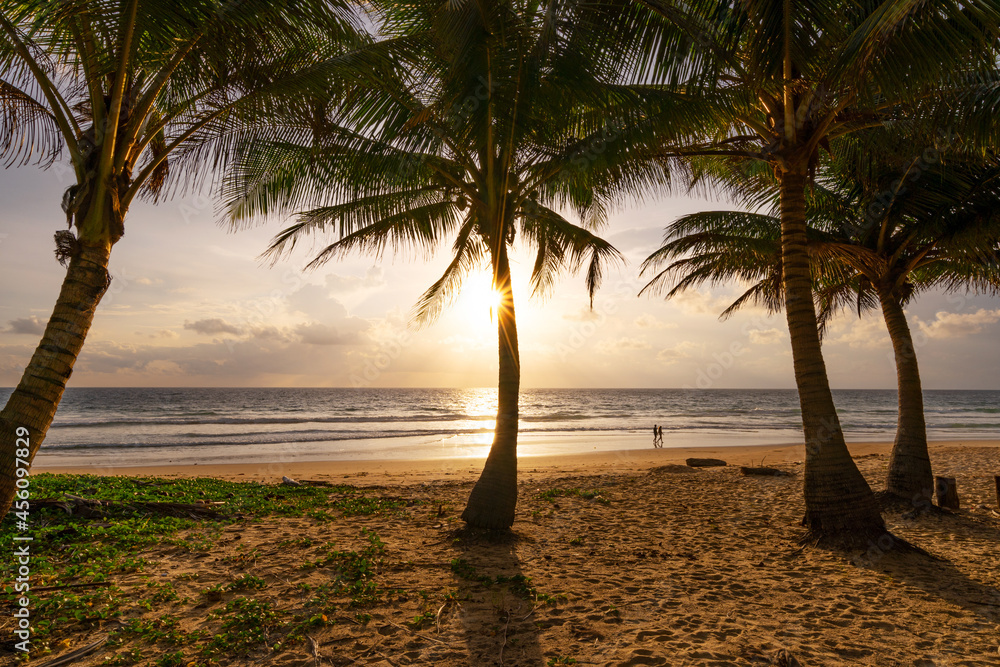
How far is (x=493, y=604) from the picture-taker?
4242mm

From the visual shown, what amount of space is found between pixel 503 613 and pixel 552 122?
504 cm

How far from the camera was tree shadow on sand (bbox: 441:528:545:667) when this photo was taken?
3.49m

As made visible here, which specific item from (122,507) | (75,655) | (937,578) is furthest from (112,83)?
(937,578)

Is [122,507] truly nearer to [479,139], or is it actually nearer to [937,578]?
[479,139]

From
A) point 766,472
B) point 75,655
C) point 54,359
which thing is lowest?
point 766,472

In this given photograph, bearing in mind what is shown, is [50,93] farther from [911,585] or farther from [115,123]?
[911,585]

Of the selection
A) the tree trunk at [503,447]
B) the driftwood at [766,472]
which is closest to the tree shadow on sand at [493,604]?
the tree trunk at [503,447]

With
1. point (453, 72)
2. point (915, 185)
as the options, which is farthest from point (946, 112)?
point (453, 72)

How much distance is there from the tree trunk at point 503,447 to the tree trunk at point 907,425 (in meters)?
6.03

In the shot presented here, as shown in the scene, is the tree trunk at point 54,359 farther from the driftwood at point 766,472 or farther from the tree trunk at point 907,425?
the driftwood at point 766,472

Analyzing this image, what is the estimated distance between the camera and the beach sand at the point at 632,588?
3.48 metres

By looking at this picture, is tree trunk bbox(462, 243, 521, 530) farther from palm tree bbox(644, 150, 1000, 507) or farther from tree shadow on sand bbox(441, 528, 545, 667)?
palm tree bbox(644, 150, 1000, 507)

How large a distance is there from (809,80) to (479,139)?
149 inches

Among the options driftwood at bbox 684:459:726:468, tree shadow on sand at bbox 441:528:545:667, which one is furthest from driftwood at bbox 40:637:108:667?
driftwood at bbox 684:459:726:468
